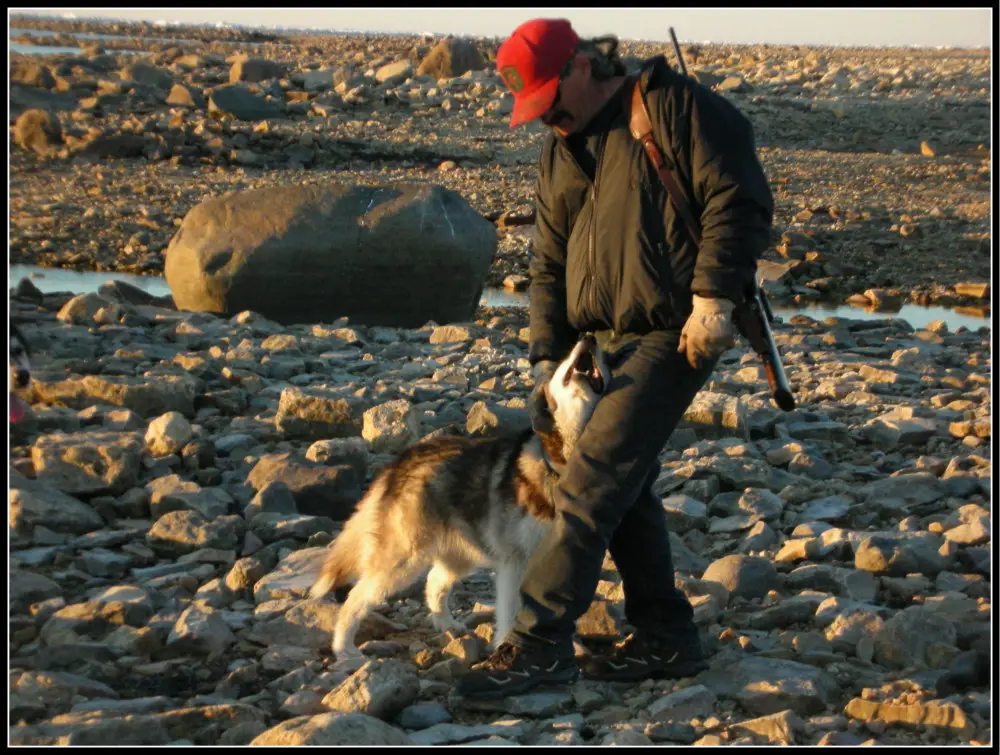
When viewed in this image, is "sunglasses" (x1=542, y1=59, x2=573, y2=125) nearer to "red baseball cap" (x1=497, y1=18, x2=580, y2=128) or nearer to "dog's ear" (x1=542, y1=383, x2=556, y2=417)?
"red baseball cap" (x1=497, y1=18, x2=580, y2=128)

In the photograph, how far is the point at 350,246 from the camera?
12.2m

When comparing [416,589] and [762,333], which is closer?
[762,333]

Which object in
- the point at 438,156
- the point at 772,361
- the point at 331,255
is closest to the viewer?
the point at 772,361

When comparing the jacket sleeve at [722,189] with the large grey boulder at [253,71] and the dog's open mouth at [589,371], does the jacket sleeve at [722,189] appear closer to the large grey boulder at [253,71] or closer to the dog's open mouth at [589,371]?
the dog's open mouth at [589,371]

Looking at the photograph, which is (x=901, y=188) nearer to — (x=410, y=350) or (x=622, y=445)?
(x=410, y=350)

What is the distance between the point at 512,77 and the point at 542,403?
4.23 feet

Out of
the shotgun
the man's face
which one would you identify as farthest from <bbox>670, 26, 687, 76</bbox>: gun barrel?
the man's face

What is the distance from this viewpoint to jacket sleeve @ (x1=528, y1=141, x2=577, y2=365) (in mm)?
4984

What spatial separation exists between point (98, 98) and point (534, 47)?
2838 cm

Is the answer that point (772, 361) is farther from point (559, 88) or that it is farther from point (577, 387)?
point (559, 88)

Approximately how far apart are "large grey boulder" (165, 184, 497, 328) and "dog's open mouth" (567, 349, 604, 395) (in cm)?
763

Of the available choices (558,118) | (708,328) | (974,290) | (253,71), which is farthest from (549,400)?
(253,71)

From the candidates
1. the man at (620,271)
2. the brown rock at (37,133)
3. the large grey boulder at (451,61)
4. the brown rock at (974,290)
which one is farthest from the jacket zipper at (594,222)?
the large grey boulder at (451,61)

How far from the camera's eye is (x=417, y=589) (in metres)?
6.20
